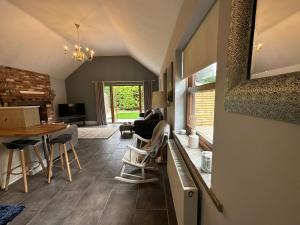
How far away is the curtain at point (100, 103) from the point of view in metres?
7.64

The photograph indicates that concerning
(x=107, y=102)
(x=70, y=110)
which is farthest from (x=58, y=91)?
(x=107, y=102)

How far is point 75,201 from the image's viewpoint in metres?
2.06

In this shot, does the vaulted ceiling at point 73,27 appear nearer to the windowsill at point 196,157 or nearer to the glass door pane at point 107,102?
the windowsill at point 196,157

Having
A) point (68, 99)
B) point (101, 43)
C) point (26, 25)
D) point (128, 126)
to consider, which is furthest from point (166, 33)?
point (68, 99)

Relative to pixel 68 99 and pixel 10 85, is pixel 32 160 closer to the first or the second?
pixel 10 85

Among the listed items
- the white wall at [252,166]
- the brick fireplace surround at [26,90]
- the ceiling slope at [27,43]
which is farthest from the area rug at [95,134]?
the white wall at [252,166]

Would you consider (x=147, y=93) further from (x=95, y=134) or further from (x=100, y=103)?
(x=95, y=134)

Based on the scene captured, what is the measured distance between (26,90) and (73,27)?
2852 mm

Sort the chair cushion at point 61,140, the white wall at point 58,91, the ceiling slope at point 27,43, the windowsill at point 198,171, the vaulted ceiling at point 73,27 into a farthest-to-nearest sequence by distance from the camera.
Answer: the white wall at point 58,91 < the ceiling slope at point 27,43 < the chair cushion at point 61,140 < the vaulted ceiling at point 73,27 < the windowsill at point 198,171

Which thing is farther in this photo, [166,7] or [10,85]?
[10,85]

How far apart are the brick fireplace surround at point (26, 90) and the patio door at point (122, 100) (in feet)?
7.96

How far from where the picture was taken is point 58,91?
7.38 meters

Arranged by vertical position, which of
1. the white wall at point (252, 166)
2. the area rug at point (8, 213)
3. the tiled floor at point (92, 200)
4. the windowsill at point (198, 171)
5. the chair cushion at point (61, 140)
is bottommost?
the tiled floor at point (92, 200)

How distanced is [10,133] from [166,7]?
8.46 feet
